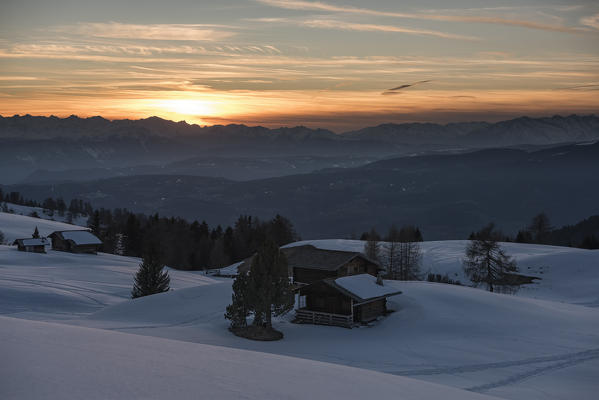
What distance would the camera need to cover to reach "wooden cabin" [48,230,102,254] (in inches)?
3260

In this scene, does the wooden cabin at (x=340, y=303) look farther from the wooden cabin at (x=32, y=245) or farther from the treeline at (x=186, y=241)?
the treeline at (x=186, y=241)

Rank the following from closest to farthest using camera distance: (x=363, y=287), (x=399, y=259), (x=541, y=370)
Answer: (x=541, y=370), (x=363, y=287), (x=399, y=259)

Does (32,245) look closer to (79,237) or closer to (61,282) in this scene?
(79,237)

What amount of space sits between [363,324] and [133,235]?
278 ft

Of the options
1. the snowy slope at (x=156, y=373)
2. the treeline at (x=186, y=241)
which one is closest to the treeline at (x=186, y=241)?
the treeline at (x=186, y=241)

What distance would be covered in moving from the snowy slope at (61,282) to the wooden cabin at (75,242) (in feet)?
6.73

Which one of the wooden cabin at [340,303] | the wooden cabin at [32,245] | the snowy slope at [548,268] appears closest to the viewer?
the wooden cabin at [340,303]

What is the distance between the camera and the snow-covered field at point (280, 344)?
39.3 ft

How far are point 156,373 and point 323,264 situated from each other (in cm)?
3687

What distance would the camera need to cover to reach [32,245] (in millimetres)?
78625

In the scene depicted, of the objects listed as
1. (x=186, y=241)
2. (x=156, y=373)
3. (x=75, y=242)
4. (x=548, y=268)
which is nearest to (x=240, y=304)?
(x=156, y=373)

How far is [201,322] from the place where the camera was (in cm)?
3678

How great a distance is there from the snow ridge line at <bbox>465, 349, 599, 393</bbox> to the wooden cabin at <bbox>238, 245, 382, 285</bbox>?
22.0 meters

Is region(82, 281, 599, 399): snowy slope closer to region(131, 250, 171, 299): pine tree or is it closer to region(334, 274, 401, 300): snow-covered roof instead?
region(334, 274, 401, 300): snow-covered roof
